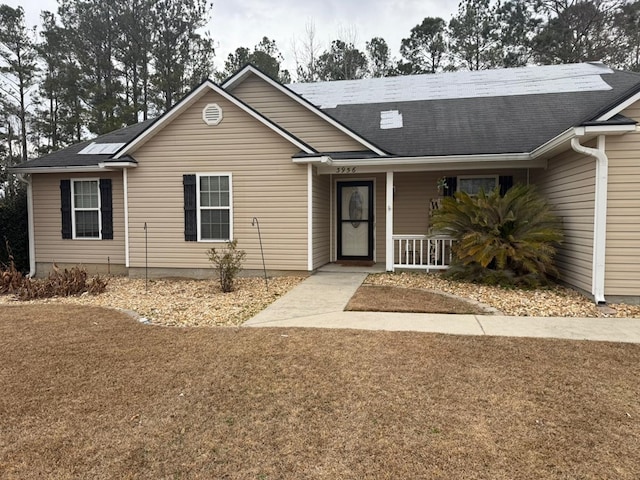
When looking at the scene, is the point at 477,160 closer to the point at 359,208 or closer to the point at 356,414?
the point at 359,208

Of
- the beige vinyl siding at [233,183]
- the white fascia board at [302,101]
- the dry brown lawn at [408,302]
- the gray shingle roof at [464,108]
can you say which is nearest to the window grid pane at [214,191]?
the beige vinyl siding at [233,183]

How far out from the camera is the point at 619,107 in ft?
19.5

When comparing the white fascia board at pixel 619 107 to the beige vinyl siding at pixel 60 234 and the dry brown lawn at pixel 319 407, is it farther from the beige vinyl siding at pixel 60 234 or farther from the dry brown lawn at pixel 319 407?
the beige vinyl siding at pixel 60 234

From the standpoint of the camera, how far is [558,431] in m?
2.77

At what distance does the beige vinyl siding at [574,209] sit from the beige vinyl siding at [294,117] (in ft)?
13.1

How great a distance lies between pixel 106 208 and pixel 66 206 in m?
1.05

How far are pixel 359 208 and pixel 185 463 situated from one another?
8460 millimetres

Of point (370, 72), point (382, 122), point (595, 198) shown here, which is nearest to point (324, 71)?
point (370, 72)

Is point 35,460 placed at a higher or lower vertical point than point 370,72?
lower

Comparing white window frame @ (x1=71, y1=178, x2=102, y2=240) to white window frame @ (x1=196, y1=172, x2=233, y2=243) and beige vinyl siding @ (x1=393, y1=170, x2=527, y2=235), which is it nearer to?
white window frame @ (x1=196, y1=172, x2=233, y2=243)

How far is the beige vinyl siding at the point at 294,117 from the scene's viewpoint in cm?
973

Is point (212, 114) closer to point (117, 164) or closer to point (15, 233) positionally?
point (117, 164)

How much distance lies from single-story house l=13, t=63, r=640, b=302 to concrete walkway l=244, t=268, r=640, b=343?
5.05ft

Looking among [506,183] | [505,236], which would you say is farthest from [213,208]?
[506,183]
